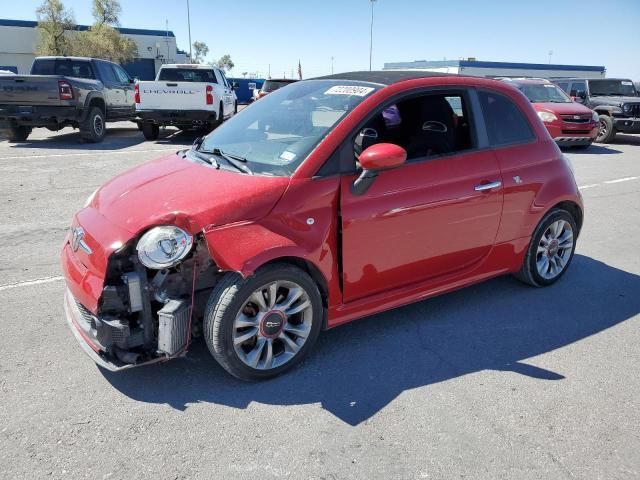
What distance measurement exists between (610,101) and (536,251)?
1449cm

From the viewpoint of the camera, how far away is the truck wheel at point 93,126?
12586mm

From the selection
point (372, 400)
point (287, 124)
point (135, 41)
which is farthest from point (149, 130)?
point (135, 41)

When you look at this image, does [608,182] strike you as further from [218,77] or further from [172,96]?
[218,77]

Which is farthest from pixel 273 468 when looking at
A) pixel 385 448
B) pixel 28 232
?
pixel 28 232

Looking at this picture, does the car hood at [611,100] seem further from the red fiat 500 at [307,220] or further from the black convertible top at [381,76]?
the black convertible top at [381,76]

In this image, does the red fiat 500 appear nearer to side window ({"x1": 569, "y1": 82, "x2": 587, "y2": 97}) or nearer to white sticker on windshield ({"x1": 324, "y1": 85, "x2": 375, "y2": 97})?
white sticker on windshield ({"x1": 324, "y1": 85, "x2": 375, "y2": 97})

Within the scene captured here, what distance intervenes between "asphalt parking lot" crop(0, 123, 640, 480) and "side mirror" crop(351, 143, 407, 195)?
114cm

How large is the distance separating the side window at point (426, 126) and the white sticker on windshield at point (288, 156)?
63 cm

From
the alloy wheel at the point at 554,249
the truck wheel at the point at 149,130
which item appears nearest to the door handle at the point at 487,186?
the alloy wheel at the point at 554,249

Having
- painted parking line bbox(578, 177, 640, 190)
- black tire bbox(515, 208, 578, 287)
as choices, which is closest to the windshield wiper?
black tire bbox(515, 208, 578, 287)

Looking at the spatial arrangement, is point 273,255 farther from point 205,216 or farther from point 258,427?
point 258,427

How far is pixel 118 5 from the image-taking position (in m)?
53.1

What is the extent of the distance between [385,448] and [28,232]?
493 cm

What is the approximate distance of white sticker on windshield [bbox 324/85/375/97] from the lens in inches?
137
